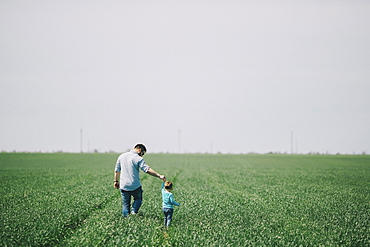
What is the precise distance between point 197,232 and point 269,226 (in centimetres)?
317

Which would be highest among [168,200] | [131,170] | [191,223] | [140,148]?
[140,148]

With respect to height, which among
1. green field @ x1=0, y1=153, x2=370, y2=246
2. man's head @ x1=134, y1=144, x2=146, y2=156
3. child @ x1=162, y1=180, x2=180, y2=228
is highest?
man's head @ x1=134, y1=144, x2=146, y2=156

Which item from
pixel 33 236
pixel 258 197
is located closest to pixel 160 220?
pixel 33 236

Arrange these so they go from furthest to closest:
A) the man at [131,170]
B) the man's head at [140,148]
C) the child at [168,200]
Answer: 1. the man's head at [140,148]
2. the man at [131,170]
3. the child at [168,200]

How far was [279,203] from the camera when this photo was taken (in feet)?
67.5

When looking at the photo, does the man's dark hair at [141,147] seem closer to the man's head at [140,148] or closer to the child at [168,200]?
the man's head at [140,148]

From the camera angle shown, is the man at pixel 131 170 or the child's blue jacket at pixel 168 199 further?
the man at pixel 131 170

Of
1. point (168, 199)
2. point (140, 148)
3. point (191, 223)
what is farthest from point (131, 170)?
point (191, 223)

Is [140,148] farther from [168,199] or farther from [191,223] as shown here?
[191,223]

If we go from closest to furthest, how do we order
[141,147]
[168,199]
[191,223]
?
[168,199]
[191,223]
[141,147]

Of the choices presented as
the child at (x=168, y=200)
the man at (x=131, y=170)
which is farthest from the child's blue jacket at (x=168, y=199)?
the man at (x=131, y=170)

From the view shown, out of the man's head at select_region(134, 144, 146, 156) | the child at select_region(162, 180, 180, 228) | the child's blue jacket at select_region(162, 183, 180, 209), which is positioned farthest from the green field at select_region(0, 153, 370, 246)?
the man's head at select_region(134, 144, 146, 156)

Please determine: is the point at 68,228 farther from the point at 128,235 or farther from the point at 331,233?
the point at 331,233

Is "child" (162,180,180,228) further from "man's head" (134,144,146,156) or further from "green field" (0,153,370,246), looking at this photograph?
"man's head" (134,144,146,156)
